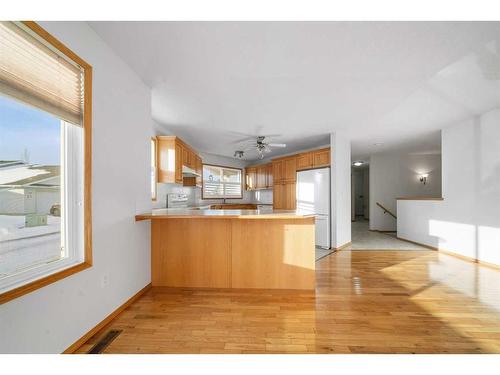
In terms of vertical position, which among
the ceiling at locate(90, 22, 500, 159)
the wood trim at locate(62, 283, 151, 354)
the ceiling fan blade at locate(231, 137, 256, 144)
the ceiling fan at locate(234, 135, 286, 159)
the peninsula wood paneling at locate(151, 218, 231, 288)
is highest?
the ceiling at locate(90, 22, 500, 159)

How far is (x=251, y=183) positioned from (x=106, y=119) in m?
5.61

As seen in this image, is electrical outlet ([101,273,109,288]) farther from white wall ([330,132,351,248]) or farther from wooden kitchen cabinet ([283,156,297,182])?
wooden kitchen cabinet ([283,156,297,182])

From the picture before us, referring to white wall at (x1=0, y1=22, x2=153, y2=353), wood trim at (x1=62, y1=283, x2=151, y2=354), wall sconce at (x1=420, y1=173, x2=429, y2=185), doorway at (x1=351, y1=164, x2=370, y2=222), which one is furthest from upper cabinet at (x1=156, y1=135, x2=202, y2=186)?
doorway at (x1=351, y1=164, x2=370, y2=222)

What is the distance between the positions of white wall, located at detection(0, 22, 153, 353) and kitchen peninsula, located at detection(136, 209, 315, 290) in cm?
26

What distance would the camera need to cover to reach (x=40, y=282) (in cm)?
127

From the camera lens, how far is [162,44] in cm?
183

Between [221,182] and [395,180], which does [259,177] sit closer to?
[221,182]

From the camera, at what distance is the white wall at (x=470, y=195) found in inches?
137

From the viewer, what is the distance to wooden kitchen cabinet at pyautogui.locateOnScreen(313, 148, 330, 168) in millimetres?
4797

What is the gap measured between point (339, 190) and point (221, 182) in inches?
151

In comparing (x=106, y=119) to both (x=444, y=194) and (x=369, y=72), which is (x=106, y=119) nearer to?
(x=369, y=72)

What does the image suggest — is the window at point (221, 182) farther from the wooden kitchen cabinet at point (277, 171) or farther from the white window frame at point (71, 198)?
the white window frame at point (71, 198)

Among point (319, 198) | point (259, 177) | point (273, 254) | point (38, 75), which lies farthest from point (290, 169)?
point (38, 75)
